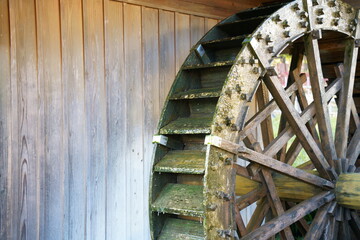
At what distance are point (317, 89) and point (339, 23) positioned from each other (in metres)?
0.57

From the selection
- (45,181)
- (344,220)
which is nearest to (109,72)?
(45,181)

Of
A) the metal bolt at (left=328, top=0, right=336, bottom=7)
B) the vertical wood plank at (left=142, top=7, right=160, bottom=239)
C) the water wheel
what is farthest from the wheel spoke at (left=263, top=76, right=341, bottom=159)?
the vertical wood plank at (left=142, top=7, right=160, bottom=239)

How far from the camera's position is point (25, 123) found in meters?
3.21

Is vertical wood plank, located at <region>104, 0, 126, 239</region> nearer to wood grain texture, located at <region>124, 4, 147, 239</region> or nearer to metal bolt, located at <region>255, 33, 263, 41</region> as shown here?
wood grain texture, located at <region>124, 4, 147, 239</region>

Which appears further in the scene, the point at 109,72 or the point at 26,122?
the point at 109,72

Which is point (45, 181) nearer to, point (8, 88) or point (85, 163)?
point (85, 163)

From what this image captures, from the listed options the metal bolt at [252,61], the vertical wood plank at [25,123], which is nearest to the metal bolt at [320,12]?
the metal bolt at [252,61]

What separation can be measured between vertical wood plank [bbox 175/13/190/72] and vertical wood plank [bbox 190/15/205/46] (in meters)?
0.06

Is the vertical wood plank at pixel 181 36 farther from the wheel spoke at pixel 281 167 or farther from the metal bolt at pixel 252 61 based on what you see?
the wheel spoke at pixel 281 167

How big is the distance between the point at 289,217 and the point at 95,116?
5.56 ft

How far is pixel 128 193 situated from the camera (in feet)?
12.9

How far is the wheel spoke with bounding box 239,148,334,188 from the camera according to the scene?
3.09m

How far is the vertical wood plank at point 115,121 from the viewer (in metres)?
3.78

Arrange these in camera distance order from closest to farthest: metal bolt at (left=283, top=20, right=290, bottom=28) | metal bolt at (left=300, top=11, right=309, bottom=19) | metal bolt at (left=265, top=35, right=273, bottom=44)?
1. metal bolt at (left=265, top=35, right=273, bottom=44)
2. metal bolt at (left=283, top=20, right=290, bottom=28)
3. metal bolt at (left=300, top=11, right=309, bottom=19)
